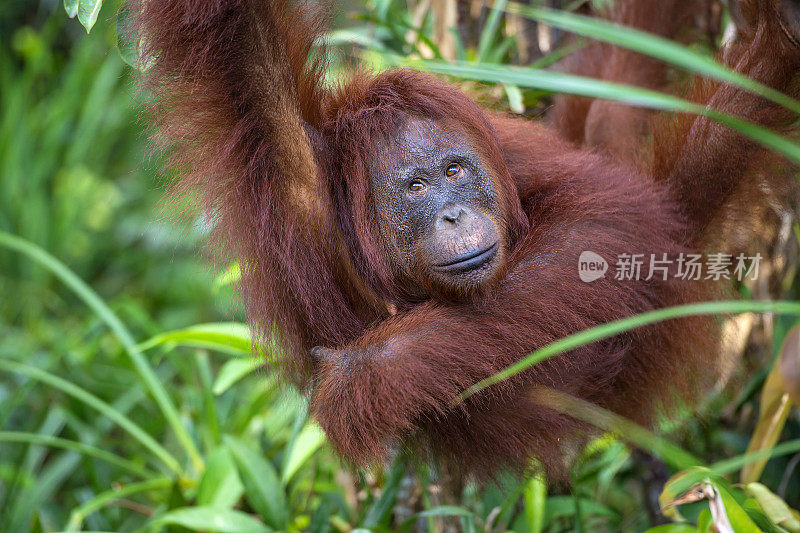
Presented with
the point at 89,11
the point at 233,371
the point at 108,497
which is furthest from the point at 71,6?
the point at 108,497

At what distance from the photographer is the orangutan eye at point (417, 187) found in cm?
182

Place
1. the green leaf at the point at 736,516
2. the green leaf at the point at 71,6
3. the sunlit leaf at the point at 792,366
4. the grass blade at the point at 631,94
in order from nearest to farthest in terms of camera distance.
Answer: the grass blade at the point at 631,94 → the sunlit leaf at the point at 792,366 → the green leaf at the point at 736,516 → the green leaf at the point at 71,6

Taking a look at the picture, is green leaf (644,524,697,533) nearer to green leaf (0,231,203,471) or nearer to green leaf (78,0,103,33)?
green leaf (0,231,203,471)

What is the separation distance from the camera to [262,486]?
240 centimetres

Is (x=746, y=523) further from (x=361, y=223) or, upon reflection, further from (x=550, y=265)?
(x=361, y=223)

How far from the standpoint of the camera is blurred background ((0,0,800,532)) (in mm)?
2098

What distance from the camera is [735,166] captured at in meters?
2.10

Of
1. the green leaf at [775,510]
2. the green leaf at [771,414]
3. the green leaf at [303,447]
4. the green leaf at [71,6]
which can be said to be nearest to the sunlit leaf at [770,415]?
the green leaf at [771,414]

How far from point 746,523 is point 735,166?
95 cm

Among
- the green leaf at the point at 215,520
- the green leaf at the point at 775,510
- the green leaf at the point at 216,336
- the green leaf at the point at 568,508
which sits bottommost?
the green leaf at the point at 568,508

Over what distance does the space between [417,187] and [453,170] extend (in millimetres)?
99

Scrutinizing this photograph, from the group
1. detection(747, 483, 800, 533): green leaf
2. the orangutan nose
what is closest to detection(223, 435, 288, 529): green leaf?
the orangutan nose

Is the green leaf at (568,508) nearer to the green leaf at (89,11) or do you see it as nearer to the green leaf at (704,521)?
the green leaf at (704,521)

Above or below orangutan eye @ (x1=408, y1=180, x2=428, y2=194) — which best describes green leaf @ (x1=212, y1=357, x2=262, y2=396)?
below
